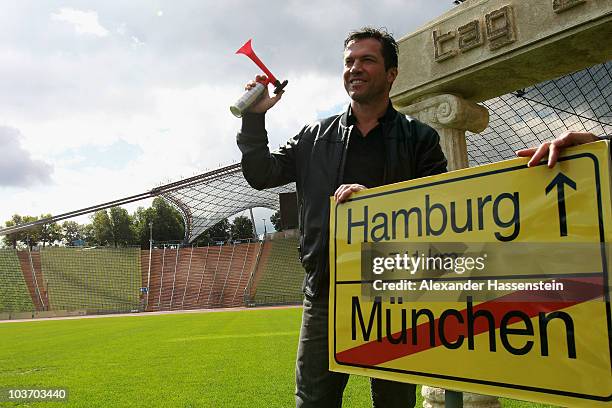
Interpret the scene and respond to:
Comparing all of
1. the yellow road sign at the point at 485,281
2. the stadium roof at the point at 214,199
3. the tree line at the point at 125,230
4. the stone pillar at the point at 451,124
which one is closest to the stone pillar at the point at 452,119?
the stone pillar at the point at 451,124

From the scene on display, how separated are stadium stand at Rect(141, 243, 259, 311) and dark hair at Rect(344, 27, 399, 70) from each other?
43131mm

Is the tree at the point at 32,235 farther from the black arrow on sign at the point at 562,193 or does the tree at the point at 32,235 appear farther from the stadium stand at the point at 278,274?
Result: the black arrow on sign at the point at 562,193

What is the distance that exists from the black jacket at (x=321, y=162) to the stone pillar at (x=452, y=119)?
1295 mm

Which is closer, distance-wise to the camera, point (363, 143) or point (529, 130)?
point (363, 143)

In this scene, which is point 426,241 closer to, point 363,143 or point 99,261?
point 363,143

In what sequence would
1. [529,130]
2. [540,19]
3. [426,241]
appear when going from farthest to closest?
[529,130], [540,19], [426,241]

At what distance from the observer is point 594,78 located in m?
26.0

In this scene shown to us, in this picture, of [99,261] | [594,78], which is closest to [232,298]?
[99,261]

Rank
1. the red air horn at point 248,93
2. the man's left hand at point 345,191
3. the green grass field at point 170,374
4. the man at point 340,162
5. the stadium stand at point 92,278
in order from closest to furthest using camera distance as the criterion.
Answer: the man's left hand at point 345,191
the man at point 340,162
the red air horn at point 248,93
the green grass field at point 170,374
the stadium stand at point 92,278

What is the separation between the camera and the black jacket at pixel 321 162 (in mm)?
1923

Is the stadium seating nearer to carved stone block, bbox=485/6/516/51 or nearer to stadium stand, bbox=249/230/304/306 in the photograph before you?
stadium stand, bbox=249/230/304/306

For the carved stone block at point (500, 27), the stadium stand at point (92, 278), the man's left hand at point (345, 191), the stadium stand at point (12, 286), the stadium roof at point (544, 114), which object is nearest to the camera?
the man's left hand at point (345, 191)

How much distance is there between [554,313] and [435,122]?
2305 mm

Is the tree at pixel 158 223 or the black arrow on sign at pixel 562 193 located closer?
the black arrow on sign at pixel 562 193
